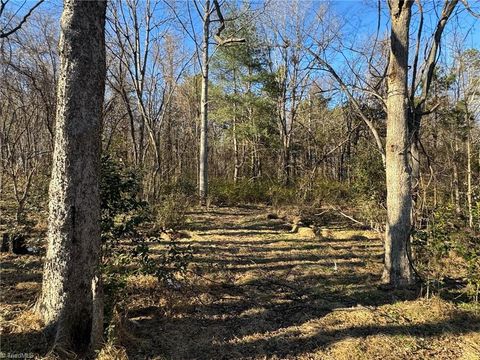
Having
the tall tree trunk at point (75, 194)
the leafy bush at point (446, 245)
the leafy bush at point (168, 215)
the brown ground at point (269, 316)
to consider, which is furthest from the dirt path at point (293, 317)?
the leafy bush at point (168, 215)

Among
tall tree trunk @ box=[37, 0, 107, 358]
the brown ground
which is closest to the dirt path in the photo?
the brown ground

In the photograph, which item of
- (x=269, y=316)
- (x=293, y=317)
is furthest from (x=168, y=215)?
(x=293, y=317)

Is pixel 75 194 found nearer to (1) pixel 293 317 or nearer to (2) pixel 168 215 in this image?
(1) pixel 293 317

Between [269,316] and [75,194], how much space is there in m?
2.13

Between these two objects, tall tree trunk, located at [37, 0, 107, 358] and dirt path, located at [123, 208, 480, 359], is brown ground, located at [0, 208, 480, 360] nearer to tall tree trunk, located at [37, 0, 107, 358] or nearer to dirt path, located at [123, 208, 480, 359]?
dirt path, located at [123, 208, 480, 359]

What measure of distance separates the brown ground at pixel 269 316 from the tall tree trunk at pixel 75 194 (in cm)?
24

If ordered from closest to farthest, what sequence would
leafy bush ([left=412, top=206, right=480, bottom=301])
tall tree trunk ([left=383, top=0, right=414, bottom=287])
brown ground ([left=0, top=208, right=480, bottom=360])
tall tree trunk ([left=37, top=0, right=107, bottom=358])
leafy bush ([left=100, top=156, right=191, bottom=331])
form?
1. tall tree trunk ([left=37, top=0, right=107, bottom=358])
2. brown ground ([left=0, top=208, right=480, bottom=360])
3. leafy bush ([left=100, top=156, right=191, bottom=331])
4. leafy bush ([left=412, top=206, right=480, bottom=301])
5. tall tree trunk ([left=383, top=0, right=414, bottom=287])

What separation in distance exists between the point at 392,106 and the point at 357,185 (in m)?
4.07

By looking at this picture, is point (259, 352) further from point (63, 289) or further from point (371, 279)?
point (371, 279)

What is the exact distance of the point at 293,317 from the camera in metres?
3.20

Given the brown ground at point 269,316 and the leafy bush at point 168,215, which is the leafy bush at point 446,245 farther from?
the leafy bush at point 168,215

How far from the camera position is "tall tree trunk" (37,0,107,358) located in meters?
2.37

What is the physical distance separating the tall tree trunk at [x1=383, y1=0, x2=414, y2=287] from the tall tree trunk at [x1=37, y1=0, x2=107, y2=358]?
313 centimetres

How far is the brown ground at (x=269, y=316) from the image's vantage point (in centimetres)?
261
